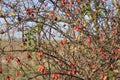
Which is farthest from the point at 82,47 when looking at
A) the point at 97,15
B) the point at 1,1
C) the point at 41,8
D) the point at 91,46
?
the point at 1,1

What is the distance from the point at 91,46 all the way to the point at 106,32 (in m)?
0.30

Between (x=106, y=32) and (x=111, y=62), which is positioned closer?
(x=111, y=62)

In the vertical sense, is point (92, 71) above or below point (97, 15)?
below

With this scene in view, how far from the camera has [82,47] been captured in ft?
12.8

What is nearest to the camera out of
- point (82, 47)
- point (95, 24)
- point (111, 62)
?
point (111, 62)

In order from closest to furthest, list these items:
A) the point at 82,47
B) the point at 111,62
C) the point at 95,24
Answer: the point at 111,62 < the point at 82,47 < the point at 95,24

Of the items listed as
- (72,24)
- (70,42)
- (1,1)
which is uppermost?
(1,1)

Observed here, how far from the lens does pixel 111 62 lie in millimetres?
3658

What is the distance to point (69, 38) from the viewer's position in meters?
3.88

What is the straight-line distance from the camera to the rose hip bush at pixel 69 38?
356 centimetres

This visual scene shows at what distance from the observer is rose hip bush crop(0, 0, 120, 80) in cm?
356

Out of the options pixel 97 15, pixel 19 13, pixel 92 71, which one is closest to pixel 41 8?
pixel 19 13

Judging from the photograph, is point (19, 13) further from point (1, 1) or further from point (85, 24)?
point (85, 24)

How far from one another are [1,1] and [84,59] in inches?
47.4
